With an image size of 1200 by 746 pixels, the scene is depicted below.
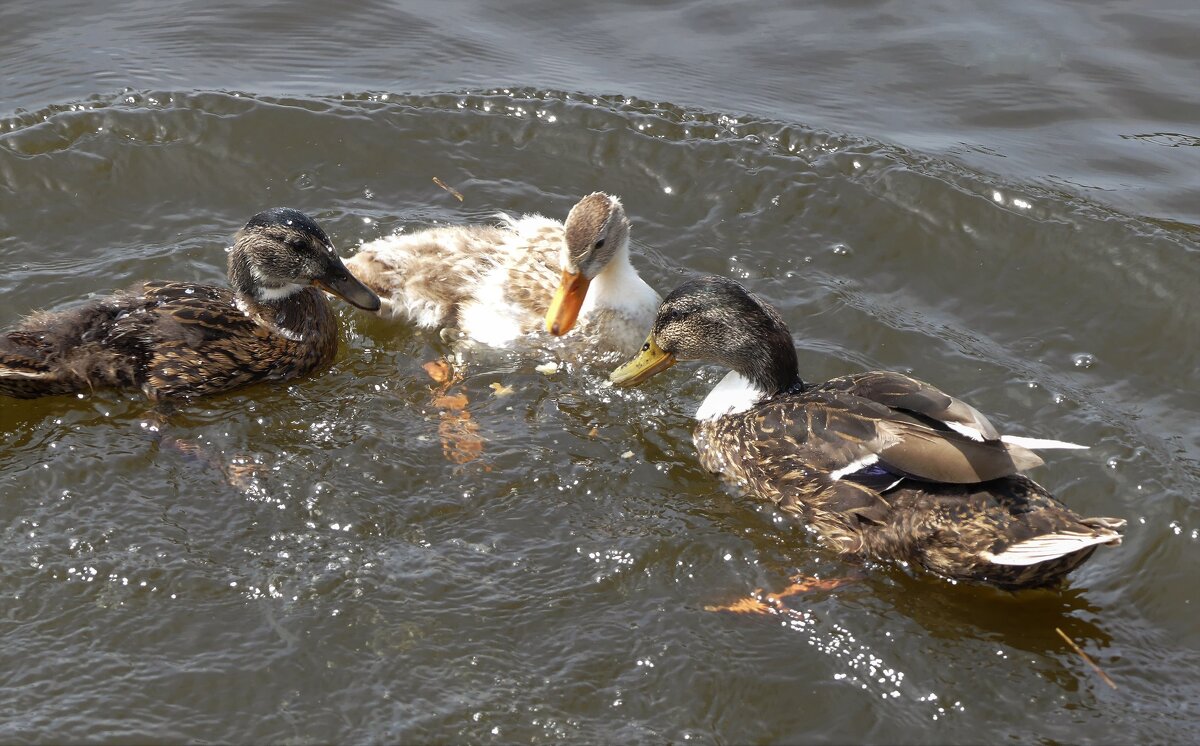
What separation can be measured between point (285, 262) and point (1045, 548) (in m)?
4.05

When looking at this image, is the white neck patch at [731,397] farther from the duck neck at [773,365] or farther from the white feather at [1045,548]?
the white feather at [1045,548]

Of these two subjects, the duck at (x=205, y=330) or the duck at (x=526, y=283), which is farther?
the duck at (x=526, y=283)

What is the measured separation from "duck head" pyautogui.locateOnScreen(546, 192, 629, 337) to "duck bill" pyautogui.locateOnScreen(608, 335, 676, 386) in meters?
0.49

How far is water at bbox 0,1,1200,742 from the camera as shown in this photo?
179 inches

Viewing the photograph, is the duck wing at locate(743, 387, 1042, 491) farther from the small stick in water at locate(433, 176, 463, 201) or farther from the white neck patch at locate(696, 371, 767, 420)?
the small stick in water at locate(433, 176, 463, 201)

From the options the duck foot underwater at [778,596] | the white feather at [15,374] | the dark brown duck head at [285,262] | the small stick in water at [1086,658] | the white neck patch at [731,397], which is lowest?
the small stick in water at [1086,658]

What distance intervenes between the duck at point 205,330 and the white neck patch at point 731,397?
1.93 m

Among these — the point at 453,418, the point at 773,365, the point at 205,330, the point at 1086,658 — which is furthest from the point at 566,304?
the point at 1086,658

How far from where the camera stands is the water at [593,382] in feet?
14.9

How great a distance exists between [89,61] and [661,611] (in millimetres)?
6421

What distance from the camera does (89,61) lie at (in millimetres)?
8656

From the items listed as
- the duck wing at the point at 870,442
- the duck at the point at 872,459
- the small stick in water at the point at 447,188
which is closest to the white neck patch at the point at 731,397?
the duck at the point at 872,459

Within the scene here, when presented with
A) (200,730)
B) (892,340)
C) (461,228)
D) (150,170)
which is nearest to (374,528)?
(200,730)

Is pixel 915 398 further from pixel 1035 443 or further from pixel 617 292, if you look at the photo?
pixel 617 292
